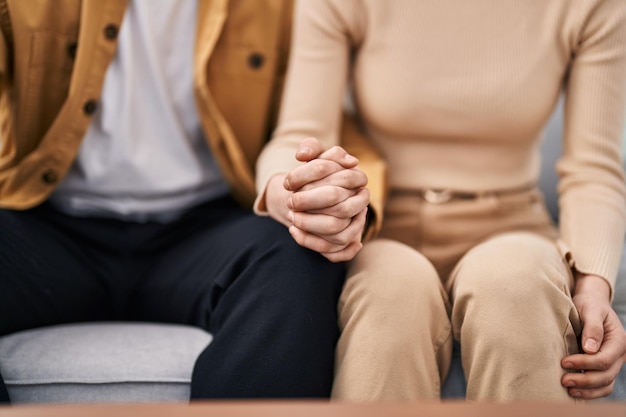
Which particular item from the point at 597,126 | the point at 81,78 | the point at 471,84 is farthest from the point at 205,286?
the point at 597,126

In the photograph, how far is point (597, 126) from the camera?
112 centimetres

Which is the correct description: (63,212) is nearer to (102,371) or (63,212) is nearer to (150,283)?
(150,283)

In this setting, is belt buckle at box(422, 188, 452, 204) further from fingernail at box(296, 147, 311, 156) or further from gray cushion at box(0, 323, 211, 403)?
gray cushion at box(0, 323, 211, 403)

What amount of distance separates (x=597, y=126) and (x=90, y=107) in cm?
79

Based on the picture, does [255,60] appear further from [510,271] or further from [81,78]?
[510,271]

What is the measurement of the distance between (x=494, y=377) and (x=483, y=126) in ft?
1.43

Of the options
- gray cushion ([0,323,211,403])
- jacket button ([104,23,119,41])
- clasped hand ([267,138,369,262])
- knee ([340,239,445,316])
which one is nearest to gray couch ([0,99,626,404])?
gray cushion ([0,323,211,403])

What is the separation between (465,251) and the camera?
1131mm

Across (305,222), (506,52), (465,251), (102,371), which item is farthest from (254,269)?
(506,52)

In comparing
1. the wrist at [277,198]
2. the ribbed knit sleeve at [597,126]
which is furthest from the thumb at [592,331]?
the wrist at [277,198]

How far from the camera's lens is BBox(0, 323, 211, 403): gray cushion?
3.16 feet

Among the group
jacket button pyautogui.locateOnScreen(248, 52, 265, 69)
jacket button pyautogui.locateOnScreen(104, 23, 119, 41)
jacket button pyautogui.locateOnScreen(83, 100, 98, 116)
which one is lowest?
jacket button pyautogui.locateOnScreen(83, 100, 98, 116)

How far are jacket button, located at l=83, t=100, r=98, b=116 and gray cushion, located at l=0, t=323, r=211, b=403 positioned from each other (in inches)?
14.5

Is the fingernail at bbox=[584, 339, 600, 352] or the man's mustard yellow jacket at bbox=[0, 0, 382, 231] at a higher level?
the man's mustard yellow jacket at bbox=[0, 0, 382, 231]
